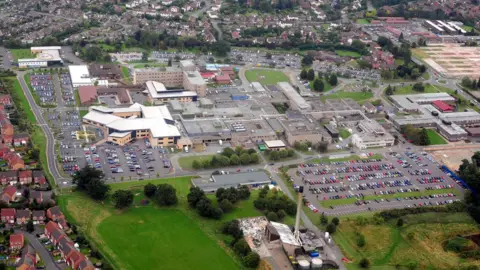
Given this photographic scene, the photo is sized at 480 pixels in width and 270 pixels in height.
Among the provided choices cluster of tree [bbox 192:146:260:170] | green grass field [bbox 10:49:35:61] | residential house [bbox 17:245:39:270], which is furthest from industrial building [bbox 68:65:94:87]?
residential house [bbox 17:245:39:270]

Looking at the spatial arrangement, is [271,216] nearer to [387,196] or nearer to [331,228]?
[331,228]

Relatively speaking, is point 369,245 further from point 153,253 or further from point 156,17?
point 156,17

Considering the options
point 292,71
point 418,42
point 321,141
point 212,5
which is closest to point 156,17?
point 212,5

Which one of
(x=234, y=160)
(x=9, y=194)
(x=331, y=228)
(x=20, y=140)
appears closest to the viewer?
(x=331, y=228)

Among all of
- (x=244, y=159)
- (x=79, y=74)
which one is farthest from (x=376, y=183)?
(x=79, y=74)

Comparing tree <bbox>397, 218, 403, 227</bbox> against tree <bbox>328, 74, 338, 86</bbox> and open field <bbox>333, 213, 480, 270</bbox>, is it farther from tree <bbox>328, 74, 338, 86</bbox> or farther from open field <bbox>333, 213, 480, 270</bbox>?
tree <bbox>328, 74, 338, 86</bbox>

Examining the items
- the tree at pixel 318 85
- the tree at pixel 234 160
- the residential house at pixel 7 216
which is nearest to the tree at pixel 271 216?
the tree at pixel 234 160

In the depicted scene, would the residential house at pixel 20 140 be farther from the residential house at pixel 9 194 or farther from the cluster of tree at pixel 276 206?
the cluster of tree at pixel 276 206

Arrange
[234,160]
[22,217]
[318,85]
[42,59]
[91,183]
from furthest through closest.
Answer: [42,59]
[318,85]
[234,160]
[91,183]
[22,217]
